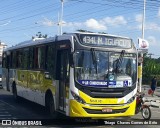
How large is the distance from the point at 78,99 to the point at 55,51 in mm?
2599

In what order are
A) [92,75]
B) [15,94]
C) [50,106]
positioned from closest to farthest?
[92,75] → [50,106] → [15,94]

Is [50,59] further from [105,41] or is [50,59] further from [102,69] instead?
[102,69]

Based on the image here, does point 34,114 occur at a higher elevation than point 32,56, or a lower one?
lower

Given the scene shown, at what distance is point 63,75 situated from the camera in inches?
538

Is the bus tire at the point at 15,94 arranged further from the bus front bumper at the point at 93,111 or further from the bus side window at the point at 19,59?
the bus front bumper at the point at 93,111

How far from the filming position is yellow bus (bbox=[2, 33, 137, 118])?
1280cm

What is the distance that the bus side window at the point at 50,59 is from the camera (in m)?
14.6

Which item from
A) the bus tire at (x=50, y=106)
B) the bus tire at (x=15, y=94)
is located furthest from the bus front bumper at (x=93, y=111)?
the bus tire at (x=15, y=94)

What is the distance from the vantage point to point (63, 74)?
1368 centimetres

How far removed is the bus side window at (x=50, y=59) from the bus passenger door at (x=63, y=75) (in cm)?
44

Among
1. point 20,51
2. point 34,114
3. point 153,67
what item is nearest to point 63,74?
point 34,114

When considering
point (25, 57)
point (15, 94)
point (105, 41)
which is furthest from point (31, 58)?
point (105, 41)

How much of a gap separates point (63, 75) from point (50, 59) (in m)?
1.57

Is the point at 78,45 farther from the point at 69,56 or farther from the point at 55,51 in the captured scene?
the point at 55,51
